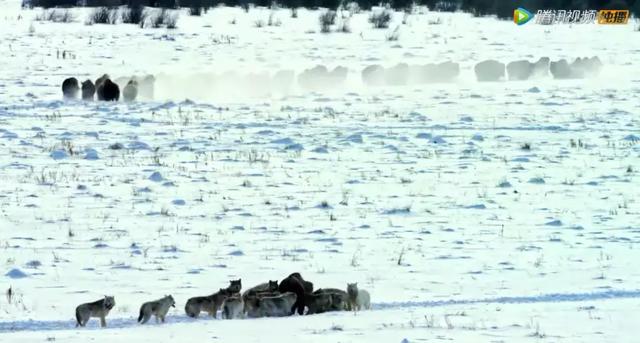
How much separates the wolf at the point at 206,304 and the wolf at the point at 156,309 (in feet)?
0.51

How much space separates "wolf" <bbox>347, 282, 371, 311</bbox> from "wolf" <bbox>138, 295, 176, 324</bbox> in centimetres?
135

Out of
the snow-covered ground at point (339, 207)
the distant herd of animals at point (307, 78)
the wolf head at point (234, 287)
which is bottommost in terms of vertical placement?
the snow-covered ground at point (339, 207)

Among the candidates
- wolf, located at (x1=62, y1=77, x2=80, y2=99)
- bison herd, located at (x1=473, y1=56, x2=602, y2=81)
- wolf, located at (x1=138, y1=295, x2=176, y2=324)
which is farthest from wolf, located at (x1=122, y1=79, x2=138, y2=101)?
wolf, located at (x1=138, y1=295, x2=176, y2=324)

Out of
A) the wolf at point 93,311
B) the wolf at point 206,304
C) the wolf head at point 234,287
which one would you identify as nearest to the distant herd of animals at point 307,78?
the wolf head at point 234,287

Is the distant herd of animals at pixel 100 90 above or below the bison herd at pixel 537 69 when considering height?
below

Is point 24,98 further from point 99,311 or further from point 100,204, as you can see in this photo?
point 99,311

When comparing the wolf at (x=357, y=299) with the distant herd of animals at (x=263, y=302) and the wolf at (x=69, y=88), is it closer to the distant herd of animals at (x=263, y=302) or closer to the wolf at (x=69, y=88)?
the distant herd of animals at (x=263, y=302)

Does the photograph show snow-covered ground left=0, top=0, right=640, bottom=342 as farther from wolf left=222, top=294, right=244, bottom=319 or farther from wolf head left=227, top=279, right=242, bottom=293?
wolf head left=227, top=279, right=242, bottom=293

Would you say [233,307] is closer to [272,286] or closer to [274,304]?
[274,304]

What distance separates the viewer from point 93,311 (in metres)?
8.65

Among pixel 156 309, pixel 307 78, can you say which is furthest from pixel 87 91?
pixel 156 309

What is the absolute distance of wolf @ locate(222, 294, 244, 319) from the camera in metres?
8.91

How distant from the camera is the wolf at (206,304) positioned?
8.95 m

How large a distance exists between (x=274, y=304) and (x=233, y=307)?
0.33 meters
